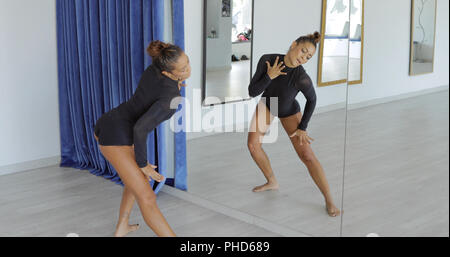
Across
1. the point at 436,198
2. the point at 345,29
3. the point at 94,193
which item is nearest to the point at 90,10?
the point at 94,193

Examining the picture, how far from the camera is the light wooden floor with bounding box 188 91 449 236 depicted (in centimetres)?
268

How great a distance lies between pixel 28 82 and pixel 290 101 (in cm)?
257

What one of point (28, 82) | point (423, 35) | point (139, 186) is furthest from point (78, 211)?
point (423, 35)

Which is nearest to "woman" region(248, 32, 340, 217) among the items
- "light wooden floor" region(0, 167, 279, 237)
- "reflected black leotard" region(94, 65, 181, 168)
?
"light wooden floor" region(0, 167, 279, 237)

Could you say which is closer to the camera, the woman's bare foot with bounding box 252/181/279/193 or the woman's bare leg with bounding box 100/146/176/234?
the woman's bare leg with bounding box 100/146/176/234

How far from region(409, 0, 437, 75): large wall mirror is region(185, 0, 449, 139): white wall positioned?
0.03 m

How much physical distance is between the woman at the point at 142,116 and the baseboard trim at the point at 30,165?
195 centimetres

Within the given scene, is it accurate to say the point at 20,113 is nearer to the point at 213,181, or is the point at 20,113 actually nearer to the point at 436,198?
the point at 213,181

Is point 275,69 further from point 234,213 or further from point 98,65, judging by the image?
point 98,65

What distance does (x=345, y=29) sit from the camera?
9.66 ft

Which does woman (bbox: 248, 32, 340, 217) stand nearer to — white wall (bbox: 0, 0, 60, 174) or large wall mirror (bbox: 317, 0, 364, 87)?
large wall mirror (bbox: 317, 0, 364, 87)

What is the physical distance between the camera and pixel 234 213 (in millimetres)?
3732
